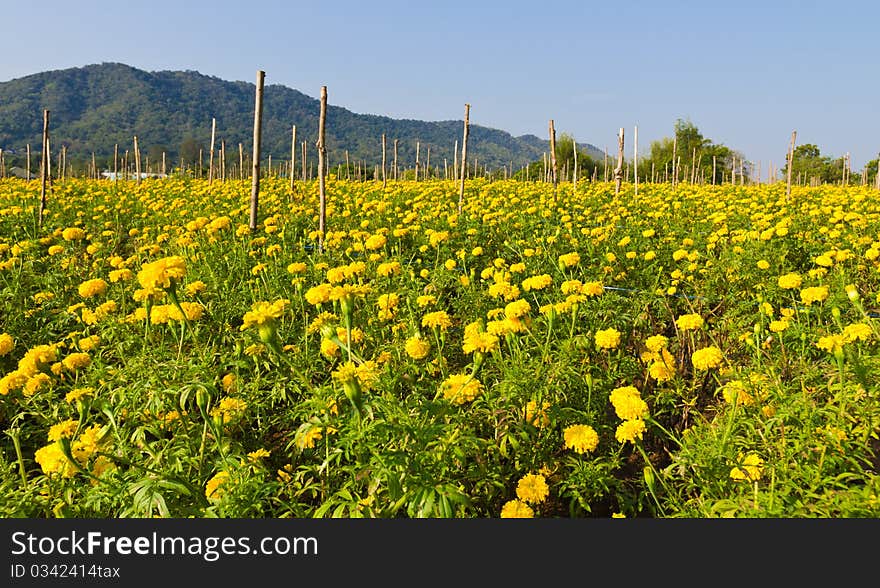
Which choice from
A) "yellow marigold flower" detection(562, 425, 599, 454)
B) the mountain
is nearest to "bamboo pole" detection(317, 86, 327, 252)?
"yellow marigold flower" detection(562, 425, 599, 454)

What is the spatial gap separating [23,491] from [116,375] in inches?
24.9

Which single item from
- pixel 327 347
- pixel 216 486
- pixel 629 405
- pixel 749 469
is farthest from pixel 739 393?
pixel 216 486

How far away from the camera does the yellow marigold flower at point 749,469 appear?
189 cm

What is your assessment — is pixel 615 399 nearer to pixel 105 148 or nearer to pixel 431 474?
pixel 431 474

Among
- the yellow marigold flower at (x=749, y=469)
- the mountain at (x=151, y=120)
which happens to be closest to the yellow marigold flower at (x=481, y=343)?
the yellow marigold flower at (x=749, y=469)

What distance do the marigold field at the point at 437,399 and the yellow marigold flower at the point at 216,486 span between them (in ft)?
0.06

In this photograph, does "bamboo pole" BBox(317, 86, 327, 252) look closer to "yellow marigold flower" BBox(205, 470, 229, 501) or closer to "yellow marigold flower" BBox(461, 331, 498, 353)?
"yellow marigold flower" BBox(461, 331, 498, 353)

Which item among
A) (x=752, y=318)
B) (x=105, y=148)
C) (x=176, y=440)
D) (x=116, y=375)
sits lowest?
(x=176, y=440)

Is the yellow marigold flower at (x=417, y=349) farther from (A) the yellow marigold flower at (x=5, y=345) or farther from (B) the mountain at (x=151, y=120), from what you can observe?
(B) the mountain at (x=151, y=120)

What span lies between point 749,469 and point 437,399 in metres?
1.16

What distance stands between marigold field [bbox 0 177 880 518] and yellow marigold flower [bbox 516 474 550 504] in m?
0.01

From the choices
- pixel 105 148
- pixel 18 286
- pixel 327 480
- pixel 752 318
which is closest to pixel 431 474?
pixel 327 480

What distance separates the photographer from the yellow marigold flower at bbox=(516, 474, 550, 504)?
202 cm

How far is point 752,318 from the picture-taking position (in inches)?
139
